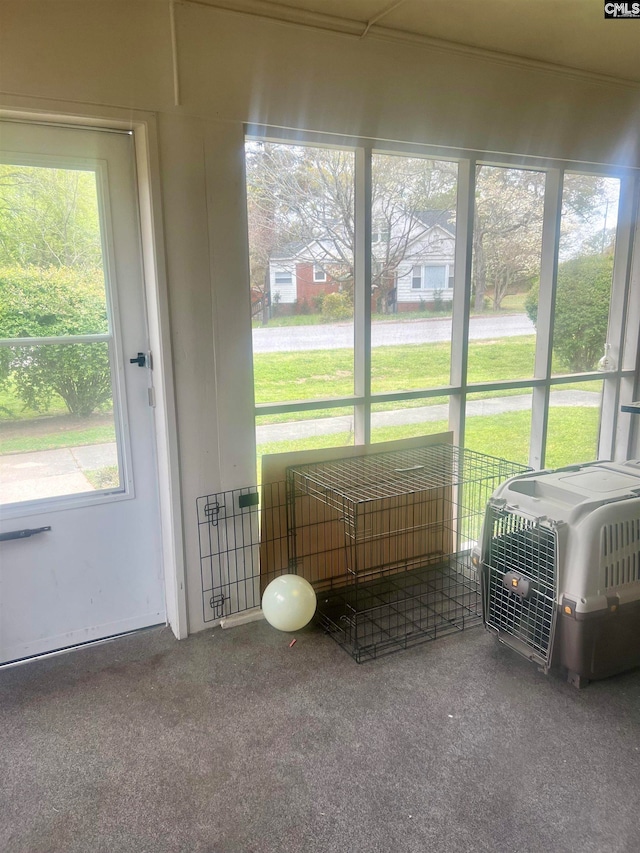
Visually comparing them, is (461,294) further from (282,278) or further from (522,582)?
(522,582)

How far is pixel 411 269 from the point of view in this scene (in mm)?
2877

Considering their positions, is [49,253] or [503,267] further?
[503,267]

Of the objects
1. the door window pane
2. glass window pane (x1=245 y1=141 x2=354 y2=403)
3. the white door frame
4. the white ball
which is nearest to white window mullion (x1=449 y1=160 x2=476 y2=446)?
glass window pane (x1=245 y1=141 x2=354 y2=403)

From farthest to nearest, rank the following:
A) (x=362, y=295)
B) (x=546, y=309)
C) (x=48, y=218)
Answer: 1. (x=546, y=309)
2. (x=362, y=295)
3. (x=48, y=218)

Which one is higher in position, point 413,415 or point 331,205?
point 331,205

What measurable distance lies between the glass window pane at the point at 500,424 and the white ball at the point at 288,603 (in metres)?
1.33

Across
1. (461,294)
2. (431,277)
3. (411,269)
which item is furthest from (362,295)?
(461,294)

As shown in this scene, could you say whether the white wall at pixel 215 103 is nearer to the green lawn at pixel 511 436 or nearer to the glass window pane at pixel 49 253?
the glass window pane at pixel 49 253

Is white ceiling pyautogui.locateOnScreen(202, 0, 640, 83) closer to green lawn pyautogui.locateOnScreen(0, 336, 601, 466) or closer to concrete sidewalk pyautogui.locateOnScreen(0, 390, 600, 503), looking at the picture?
green lawn pyautogui.locateOnScreen(0, 336, 601, 466)

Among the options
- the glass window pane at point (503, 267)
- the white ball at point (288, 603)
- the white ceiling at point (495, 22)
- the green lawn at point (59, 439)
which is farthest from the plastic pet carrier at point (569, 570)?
the white ceiling at point (495, 22)

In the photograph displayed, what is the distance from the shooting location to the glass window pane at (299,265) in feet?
8.22

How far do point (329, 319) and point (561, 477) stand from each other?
126cm

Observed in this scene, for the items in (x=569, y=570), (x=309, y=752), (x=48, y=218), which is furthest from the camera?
(x=48, y=218)

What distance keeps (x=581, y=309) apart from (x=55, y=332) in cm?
286
